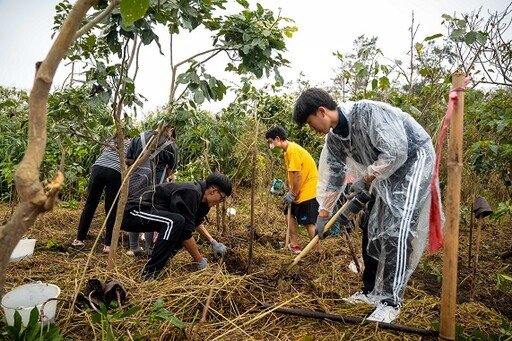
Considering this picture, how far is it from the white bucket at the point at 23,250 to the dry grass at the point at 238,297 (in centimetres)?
6

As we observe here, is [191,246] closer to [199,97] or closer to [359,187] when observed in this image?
[199,97]

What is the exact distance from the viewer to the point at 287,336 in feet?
6.46

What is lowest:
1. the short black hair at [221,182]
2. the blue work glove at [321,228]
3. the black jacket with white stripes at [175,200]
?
the blue work glove at [321,228]

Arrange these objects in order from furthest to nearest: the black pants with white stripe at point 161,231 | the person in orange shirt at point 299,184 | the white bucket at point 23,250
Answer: the person in orange shirt at point 299,184 → the white bucket at point 23,250 → the black pants with white stripe at point 161,231

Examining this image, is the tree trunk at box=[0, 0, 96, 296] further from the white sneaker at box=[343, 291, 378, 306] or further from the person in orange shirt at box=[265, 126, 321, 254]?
the person in orange shirt at box=[265, 126, 321, 254]

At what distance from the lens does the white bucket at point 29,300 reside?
172cm

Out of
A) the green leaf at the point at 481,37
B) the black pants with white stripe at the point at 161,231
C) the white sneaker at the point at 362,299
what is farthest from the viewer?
the black pants with white stripe at the point at 161,231

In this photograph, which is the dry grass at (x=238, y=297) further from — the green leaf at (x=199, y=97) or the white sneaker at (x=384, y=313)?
the green leaf at (x=199, y=97)

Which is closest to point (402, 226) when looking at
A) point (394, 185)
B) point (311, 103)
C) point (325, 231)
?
point (394, 185)

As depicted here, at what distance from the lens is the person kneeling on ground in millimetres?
2615

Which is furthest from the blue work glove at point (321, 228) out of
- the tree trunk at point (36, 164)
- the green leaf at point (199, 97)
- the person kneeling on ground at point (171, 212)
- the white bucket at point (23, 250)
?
the white bucket at point (23, 250)

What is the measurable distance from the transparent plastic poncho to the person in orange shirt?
4.61 feet

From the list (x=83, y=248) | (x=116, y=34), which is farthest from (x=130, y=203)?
(x=116, y=34)

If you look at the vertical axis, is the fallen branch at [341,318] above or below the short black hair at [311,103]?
below
